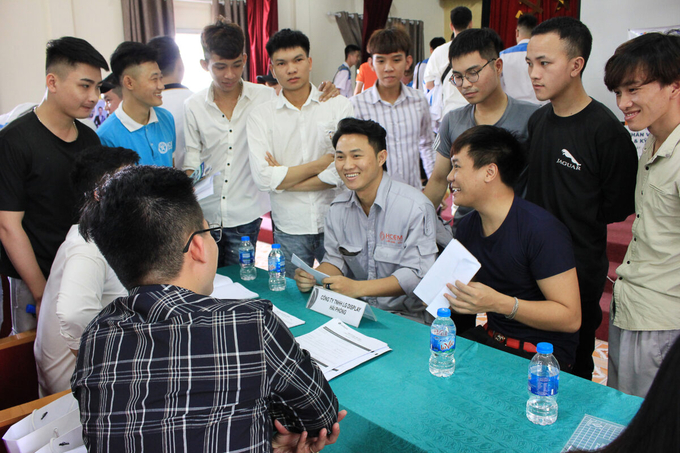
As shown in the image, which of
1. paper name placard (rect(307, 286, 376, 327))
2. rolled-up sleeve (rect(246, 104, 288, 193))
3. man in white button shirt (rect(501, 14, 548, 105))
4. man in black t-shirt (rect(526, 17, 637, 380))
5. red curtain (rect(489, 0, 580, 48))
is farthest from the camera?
red curtain (rect(489, 0, 580, 48))

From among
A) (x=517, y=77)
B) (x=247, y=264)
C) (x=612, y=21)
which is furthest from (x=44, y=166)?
(x=612, y=21)

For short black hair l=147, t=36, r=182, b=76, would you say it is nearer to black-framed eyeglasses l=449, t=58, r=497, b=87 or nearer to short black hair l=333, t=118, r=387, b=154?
short black hair l=333, t=118, r=387, b=154

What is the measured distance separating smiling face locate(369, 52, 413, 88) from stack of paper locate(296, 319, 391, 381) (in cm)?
160

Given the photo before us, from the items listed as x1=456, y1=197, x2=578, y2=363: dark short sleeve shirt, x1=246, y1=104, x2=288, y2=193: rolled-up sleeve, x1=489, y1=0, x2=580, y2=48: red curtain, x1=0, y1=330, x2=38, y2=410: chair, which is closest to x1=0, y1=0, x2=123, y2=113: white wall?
x1=246, y1=104, x2=288, y2=193: rolled-up sleeve

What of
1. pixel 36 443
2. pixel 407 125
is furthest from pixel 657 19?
pixel 36 443

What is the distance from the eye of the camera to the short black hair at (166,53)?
9.70ft

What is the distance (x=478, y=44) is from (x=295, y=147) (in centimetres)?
106

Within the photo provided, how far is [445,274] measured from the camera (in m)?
1.64

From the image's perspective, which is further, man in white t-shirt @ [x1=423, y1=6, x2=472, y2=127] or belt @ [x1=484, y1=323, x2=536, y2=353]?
man in white t-shirt @ [x1=423, y1=6, x2=472, y2=127]

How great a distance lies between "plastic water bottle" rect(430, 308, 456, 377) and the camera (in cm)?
137

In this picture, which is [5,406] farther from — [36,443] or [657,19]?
[657,19]

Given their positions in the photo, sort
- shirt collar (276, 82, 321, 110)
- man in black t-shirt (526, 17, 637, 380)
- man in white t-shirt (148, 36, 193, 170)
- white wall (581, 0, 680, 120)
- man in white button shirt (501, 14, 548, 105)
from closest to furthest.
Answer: man in black t-shirt (526, 17, 637, 380) → shirt collar (276, 82, 321, 110) → man in white t-shirt (148, 36, 193, 170) → man in white button shirt (501, 14, 548, 105) → white wall (581, 0, 680, 120)

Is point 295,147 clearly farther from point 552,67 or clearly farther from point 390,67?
point 552,67

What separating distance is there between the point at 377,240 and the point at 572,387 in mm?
1084
